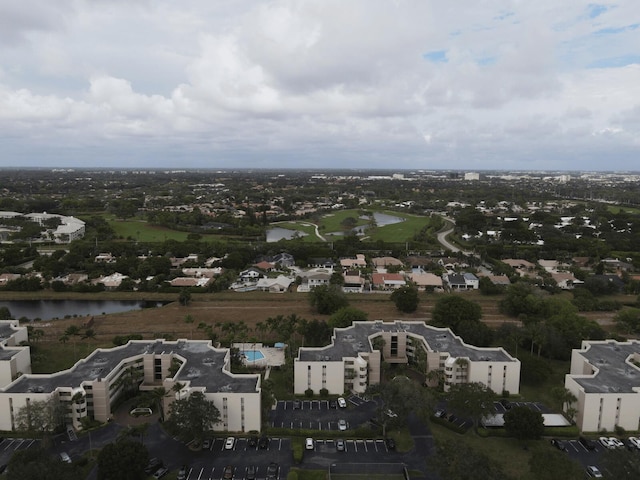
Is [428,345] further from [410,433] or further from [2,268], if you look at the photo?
[2,268]

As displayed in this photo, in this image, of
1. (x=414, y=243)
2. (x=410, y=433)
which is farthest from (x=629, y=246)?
(x=410, y=433)

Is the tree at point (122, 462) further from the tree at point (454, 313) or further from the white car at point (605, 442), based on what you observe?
the tree at point (454, 313)

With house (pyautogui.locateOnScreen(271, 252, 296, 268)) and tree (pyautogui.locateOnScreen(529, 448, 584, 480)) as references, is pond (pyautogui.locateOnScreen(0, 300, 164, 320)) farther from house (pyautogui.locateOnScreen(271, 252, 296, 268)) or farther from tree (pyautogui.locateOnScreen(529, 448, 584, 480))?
tree (pyautogui.locateOnScreen(529, 448, 584, 480))

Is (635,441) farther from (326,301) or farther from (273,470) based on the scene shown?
(326,301)

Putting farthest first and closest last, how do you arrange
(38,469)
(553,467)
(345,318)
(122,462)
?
1. (345,318)
2. (122,462)
3. (553,467)
4. (38,469)

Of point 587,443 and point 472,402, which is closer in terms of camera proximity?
point 587,443

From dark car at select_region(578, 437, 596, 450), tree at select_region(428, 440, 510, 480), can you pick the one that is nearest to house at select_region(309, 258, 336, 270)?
dark car at select_region(578, 437, 596, 450)

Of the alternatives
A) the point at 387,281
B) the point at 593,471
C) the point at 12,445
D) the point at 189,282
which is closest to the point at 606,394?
the point at 593,471
